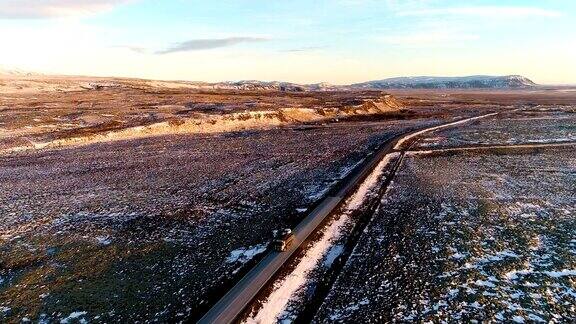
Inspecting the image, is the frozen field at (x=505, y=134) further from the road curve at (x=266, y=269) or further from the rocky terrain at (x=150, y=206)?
the road curve at (x=266, y=269)

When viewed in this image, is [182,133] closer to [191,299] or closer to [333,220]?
[333,220]

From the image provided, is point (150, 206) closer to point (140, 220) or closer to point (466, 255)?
point (140, 220)

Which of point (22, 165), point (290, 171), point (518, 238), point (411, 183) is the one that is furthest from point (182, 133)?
point (518, 238)

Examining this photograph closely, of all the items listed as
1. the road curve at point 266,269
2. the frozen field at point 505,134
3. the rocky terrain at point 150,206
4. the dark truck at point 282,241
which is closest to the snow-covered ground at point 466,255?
the rocky terrain at point 150,206

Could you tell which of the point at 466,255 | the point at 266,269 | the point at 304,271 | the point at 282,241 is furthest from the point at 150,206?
the point at 466,255

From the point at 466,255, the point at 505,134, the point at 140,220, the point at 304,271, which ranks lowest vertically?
the point at 140,220

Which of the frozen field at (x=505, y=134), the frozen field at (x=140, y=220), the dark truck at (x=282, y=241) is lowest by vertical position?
the frozen field at (x=140, y=220)
